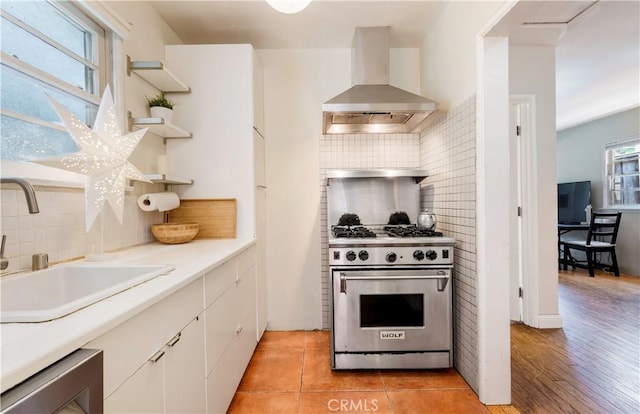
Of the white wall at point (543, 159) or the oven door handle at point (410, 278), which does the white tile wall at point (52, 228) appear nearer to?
the oven door handle at point (410, 278)

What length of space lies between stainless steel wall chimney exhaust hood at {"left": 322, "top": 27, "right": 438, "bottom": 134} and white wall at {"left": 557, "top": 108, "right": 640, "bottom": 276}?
4.62 meters

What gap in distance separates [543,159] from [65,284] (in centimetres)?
352

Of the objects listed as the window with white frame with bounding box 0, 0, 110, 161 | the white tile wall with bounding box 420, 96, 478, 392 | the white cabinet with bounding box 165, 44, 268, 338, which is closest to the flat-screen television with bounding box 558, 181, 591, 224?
the white tile wall with bounding box 420, 96, 478, 392

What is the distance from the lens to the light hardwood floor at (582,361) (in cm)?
166

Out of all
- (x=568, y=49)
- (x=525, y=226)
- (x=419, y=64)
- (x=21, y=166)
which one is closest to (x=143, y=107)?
(x=21, y=166)

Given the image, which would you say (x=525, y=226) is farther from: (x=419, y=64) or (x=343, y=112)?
(x=343, y=112)

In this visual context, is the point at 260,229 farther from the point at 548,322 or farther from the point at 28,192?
the point at 548,322

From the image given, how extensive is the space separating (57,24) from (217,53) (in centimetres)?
100

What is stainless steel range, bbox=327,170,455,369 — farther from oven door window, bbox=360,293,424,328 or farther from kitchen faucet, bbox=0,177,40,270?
kitchen faucet, bbox=0,177,40,270

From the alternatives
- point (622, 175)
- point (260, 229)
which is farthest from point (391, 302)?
point (622, 175)

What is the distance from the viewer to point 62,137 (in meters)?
1.39

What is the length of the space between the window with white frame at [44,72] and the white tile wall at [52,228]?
0.18 metres

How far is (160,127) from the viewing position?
1.93 metres

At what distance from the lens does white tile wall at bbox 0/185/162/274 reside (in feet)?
3.62
